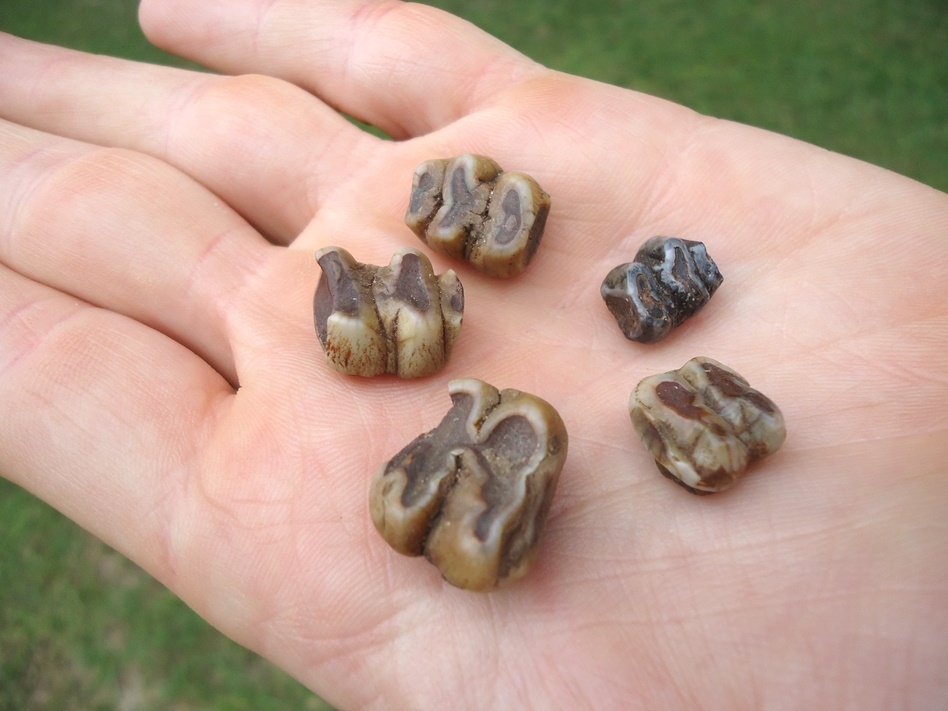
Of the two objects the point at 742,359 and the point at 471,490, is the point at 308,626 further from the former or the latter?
the point at 742,359

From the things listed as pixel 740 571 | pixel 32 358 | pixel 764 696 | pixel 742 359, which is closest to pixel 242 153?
pixel 32 358

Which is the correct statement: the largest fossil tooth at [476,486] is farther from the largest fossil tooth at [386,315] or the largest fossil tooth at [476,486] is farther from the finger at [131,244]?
the finger at [131,244]

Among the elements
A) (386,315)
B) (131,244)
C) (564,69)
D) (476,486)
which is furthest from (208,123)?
(564,69)

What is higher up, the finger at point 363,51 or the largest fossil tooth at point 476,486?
the finger at point 363,51

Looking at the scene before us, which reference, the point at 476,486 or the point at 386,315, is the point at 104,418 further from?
the point at 476,486

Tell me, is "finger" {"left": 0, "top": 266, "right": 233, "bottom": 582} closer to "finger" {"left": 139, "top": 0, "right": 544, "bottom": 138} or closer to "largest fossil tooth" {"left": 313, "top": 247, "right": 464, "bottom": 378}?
"largest fossil tooth" {"left": 313, "top": 247, "right": 464, "bottom": 378}

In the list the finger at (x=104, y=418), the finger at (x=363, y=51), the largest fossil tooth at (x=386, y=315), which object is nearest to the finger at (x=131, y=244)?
the finger at (x=104, y=418)

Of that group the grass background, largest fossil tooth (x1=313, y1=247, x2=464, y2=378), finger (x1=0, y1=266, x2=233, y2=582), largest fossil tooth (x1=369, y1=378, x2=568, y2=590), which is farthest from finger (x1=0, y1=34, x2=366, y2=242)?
the grass background

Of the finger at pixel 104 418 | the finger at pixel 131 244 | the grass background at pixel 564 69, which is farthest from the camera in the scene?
the grass background at pixel 564 69
